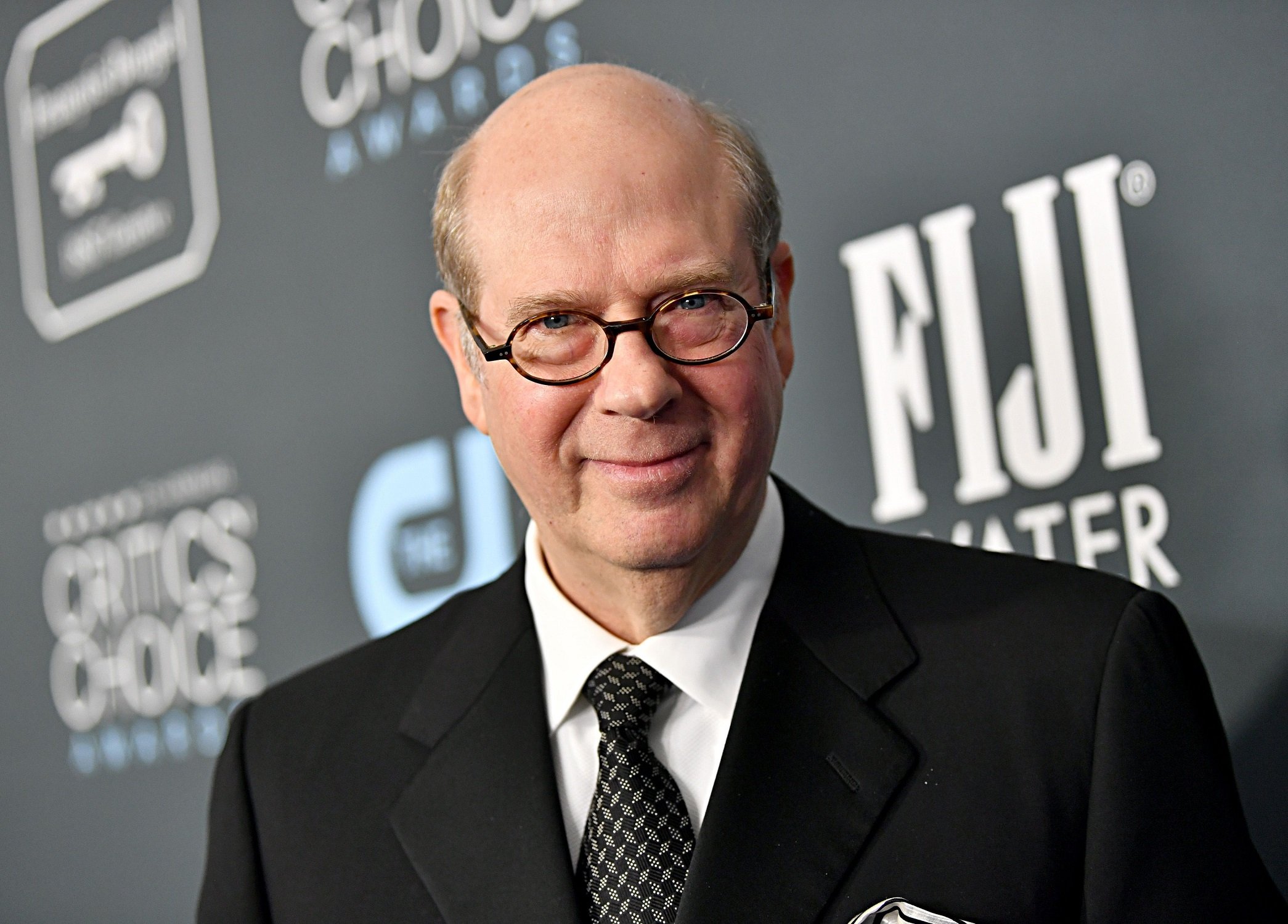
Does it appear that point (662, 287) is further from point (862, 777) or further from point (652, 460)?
point (862, 777)

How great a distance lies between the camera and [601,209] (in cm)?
105

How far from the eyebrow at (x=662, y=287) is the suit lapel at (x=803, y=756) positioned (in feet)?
0.89

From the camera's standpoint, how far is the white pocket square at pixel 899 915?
980 mm

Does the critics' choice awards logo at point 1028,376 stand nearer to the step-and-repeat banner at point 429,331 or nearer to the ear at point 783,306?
the step-and-repeat banner at point 429,331

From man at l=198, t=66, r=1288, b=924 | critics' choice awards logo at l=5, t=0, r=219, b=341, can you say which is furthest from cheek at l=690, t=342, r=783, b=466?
critics' choice awards logo at l=5, t=0, r=219, b=341

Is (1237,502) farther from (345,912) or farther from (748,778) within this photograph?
(345,912)

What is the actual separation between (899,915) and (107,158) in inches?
78.4

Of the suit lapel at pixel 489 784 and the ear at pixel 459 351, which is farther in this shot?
the ear at pixel 459 351

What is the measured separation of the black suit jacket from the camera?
999 mm

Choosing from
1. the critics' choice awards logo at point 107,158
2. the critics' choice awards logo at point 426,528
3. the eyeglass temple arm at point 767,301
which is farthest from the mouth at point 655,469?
the critics' choice awards logo at point 107,158

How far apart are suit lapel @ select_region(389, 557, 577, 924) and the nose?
0.29 m

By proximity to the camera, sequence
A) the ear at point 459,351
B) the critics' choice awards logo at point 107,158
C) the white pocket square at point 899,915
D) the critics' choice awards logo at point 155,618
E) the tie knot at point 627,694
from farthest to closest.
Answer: the critics' choice awards logo at point 107,158 → the critics' choice awards logo at point 155,618 → the ear at point 459,351 → the tie knot at point 627,694 → the white pocket square at point 899,915

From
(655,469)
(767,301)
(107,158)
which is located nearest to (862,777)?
(655,469)

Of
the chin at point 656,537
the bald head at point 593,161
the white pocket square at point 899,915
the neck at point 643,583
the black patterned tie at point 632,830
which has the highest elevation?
the bald head at point 593,161
